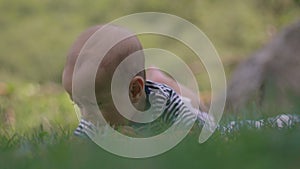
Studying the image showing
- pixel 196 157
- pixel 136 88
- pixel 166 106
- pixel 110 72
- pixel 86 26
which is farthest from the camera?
pixel 86 26

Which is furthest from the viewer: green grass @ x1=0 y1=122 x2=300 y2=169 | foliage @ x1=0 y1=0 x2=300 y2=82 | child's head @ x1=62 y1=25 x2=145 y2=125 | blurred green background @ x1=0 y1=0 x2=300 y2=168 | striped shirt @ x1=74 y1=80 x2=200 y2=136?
foliage @ x1=0 y1=0 x2=300 y2=82

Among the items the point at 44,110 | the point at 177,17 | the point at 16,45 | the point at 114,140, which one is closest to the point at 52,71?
the point at 16,45

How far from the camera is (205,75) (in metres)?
11.0

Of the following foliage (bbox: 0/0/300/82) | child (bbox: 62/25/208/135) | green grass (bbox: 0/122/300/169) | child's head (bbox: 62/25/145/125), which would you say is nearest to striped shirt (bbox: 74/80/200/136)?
child (bbox: 62/25/208/135)

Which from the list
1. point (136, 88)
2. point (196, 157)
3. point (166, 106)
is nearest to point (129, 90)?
point (136, 88)

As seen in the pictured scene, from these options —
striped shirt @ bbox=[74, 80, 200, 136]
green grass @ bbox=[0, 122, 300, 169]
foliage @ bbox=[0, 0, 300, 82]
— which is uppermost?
foliage @ bbox=[0, 0, 300, 82]

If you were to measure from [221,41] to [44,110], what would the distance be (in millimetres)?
5706

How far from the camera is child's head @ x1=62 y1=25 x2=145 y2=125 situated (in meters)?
2.83

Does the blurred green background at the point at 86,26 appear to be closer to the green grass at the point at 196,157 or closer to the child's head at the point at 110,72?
the child's head at the point at 110,72

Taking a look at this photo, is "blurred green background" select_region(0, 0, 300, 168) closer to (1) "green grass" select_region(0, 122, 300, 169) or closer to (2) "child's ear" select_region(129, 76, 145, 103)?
(2) "child's ear" select_region(129, 76, 145, 103)

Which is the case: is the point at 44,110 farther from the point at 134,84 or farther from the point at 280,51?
the point at 134,84

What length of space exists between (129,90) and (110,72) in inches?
5.7

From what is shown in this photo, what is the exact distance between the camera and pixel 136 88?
296 centimetres

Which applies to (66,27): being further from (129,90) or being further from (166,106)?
(129,90)
